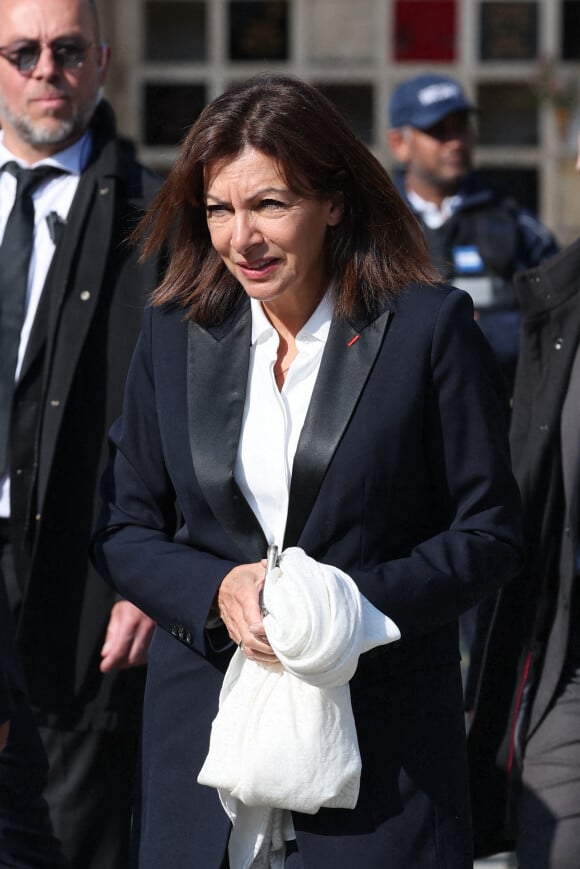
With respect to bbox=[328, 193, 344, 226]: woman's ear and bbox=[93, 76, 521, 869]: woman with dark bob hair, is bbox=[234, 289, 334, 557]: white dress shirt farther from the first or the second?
bbox=[328, 193, 344, 226]: woman's ear

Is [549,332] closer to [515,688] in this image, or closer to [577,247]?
[577,247]

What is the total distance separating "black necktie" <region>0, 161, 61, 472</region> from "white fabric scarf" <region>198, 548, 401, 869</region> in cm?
142

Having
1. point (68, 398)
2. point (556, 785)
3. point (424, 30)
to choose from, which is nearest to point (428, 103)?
point (424, 30)

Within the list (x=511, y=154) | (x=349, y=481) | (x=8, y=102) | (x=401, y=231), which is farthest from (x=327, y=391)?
(x=511, y=154)

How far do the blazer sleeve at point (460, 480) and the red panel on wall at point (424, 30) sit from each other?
21.1ft

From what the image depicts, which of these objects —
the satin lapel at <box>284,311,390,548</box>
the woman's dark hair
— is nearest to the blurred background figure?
the satin lapel at <box>284,311,390,548</box>

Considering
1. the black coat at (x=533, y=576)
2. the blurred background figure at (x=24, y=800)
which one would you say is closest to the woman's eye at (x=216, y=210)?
the black coat at (x=533, y=576)

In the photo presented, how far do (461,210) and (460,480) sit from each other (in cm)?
345

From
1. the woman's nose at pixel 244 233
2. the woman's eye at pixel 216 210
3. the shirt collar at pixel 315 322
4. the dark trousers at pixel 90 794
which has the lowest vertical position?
the dark trousers at pixel 90 794

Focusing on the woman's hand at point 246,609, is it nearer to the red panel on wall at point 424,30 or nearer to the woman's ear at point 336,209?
the woman's ear at point 336,209

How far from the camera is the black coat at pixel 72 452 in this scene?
4113 millimetres

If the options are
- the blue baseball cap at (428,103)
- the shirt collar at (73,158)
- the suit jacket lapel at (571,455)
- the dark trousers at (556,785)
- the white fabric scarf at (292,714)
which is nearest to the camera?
the white fabric scarf at (292,714)

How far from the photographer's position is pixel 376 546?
296cm

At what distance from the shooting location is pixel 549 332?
12.4ft
